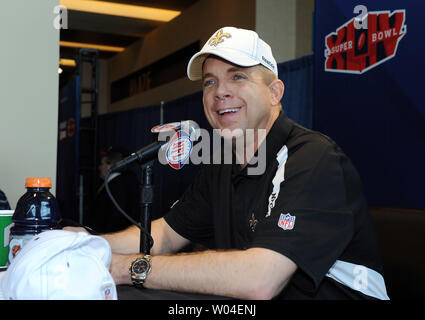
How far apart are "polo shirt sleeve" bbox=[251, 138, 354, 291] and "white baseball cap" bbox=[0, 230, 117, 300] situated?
46 centimetres

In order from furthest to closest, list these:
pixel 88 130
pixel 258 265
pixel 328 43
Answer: pixel 88 130
pixel 328 43
pixel 258 265

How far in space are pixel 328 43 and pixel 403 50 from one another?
446mm

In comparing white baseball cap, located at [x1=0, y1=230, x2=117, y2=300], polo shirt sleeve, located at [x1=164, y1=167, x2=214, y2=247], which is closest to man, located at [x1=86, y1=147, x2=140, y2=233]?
polo shirt sleeve, located at [x1=164, y1=167, x2=214, y2=247]

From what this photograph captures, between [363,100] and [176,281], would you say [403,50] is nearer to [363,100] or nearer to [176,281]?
[363,100]

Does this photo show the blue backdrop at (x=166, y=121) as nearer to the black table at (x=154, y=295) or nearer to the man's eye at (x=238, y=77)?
the man's eye at (x=238, y=77)

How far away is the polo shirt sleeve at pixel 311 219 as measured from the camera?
1087mm

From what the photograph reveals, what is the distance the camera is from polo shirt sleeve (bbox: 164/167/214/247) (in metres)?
1.69

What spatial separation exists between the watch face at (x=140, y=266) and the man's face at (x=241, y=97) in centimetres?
58

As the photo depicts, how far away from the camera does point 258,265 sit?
1.07 metres

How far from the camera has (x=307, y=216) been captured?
1129 millimetres

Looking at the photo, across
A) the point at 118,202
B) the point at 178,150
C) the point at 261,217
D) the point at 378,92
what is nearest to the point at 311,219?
the point at 261,217

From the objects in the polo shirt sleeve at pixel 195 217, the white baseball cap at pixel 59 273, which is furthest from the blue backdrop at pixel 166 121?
the white baseball cap at pixel 59 273

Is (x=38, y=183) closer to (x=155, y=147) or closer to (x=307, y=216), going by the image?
(x=155, y=147)
